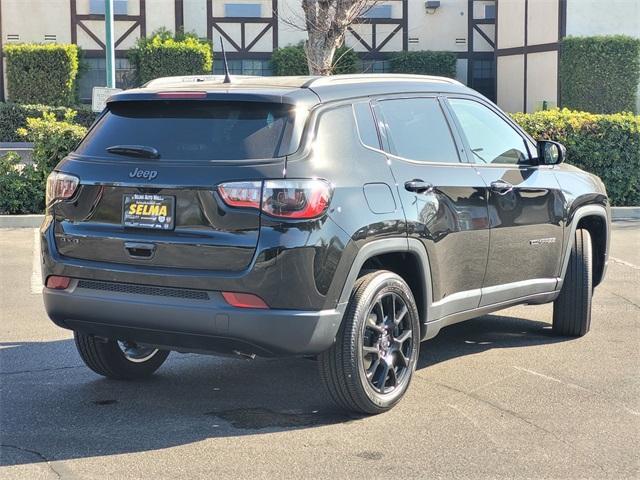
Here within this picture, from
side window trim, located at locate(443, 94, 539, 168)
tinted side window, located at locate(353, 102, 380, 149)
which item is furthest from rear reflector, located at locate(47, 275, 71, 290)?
side window trim, located at locate(443, 94, 539, 168)

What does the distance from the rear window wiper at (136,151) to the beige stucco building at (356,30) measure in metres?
26.0

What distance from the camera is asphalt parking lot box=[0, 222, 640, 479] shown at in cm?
452

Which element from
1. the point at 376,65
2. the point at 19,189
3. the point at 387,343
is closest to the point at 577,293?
the point at 387,343

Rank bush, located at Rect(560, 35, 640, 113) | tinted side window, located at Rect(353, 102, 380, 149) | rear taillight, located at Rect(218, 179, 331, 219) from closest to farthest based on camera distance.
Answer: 1. rear taillight, located at Rect(218, 179, 331, 219)
2. tinted side window, located at Rect(353, 102, 380, 149)
3. bush, located at Rect(560, 35, 640, 113)

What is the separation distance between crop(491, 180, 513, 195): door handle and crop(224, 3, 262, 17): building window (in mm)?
26997

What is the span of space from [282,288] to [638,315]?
442 centimetres

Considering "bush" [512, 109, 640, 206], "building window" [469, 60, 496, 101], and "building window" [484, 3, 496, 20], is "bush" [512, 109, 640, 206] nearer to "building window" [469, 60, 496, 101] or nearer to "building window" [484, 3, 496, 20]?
"building window" [469, 60, 496, 101]

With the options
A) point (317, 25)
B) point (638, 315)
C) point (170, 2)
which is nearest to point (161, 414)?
point (638, 315)

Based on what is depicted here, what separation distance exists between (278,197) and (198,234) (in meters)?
0.44

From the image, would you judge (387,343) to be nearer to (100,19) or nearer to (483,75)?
(100,19)

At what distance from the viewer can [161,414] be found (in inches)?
209

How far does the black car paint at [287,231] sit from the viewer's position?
15.4 ft

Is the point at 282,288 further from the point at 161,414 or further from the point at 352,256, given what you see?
the point at 161,414

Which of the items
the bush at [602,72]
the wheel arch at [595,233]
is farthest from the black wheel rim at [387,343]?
the bush at [602,72]
